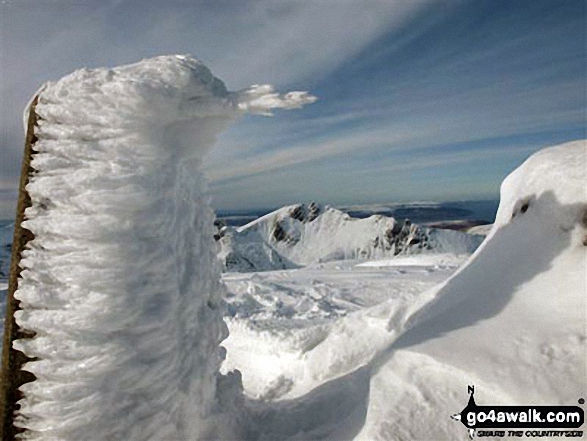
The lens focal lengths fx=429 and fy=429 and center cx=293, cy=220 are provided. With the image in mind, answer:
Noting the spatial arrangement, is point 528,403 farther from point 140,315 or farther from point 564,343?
point 140,315

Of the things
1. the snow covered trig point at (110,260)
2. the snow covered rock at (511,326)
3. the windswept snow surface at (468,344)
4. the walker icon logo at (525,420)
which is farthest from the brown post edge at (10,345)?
the walker icon logo at (525,420)

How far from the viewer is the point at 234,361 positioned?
4.66 m

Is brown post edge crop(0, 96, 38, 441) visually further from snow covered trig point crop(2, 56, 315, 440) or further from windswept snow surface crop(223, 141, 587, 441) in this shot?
windswept snow surface crop(223, 141, 587, 441)

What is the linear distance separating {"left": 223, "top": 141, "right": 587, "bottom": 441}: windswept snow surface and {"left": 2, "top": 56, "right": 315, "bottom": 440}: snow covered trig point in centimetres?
88

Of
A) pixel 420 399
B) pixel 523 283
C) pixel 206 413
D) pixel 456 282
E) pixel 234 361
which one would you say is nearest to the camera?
pixel 420 399

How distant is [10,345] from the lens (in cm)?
190

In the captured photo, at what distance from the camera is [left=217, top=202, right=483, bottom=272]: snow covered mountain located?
234 feet

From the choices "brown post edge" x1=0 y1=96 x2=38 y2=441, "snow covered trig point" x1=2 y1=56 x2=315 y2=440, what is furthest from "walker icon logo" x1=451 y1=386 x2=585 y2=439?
"brown post edge" x1=0 y1=96 x2=38 y2=441

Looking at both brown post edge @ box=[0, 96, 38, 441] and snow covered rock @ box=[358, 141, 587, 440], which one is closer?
brown post edge @ box=[0, 96, 38, 441]

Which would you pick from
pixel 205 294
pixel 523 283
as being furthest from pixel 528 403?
pixel 205 294

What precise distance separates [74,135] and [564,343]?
258 centimetres

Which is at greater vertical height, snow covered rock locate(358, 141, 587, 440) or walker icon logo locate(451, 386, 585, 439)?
snow covered rock locate(358, 141, 587, 440)

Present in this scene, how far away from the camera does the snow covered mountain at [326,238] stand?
7144 cm

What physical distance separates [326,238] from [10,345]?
76.8 meters
